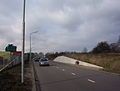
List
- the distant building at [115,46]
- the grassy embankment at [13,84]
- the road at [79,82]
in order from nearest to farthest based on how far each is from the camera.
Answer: the grassy embankment at [13,84]
the road at [79,82]
the distant building at [115,46]

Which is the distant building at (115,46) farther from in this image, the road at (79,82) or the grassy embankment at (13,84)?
the grassy embankment at (13,84)

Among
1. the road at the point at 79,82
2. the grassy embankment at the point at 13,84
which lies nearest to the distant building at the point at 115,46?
the road at the point at 79,82

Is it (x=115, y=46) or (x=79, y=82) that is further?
(x=115, y=46)

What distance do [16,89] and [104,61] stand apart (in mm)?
43020

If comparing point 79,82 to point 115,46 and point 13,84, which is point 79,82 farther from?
point 115,46

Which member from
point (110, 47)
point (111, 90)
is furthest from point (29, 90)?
point (110, 47)

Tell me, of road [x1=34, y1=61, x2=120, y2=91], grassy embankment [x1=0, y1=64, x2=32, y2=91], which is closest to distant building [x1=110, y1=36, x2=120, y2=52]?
road [x1=34, y1=61, x2=120, y2=91]

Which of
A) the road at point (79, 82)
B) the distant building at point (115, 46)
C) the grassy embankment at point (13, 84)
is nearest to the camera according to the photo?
the grassy embankment at point (13, 84)

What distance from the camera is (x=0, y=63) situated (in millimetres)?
35156

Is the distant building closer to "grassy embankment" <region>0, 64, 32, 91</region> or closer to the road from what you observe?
the road

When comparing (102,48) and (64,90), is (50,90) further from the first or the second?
(102,48)

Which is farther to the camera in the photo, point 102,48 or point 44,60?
point 102,48

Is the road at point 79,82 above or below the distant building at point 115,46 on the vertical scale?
below

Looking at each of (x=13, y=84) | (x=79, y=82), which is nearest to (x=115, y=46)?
(x=79, y=82)
